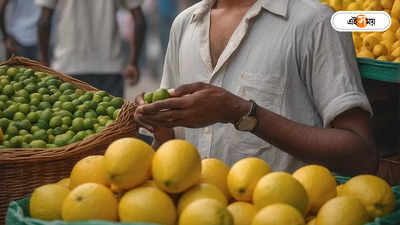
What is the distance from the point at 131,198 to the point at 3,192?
3.01 ft

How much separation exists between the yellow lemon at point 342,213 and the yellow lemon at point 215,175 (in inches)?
10.5

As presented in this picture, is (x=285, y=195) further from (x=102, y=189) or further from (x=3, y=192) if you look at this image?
(x=3, y=192)

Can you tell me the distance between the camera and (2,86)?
2.95 metres

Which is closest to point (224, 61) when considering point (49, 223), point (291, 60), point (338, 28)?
point (291, 60)

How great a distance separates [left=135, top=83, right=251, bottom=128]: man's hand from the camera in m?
1.87

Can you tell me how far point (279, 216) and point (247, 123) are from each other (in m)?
0.66

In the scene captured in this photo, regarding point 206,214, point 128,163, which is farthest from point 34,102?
point 206,214

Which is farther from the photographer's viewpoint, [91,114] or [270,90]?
[91,114]

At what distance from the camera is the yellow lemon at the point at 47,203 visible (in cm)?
153

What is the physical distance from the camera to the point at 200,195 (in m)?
1.47

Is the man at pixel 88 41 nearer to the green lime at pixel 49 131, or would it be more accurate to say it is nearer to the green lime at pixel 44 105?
the green lime at pixel 44 105

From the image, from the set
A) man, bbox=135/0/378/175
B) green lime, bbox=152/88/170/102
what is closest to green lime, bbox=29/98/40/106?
man, bbox=135/0/378/175

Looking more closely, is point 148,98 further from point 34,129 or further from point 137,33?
point 137,33

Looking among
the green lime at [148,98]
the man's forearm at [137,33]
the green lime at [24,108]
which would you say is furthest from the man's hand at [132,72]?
the green lime at [148,98]
